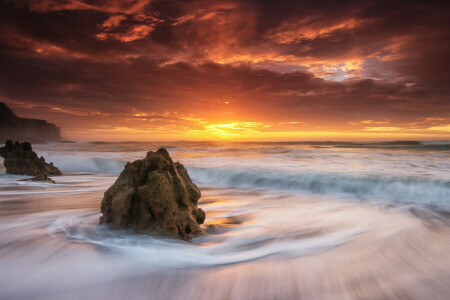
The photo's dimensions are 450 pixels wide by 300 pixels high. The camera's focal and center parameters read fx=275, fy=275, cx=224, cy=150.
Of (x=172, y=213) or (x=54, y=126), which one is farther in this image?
(x=54, y=126)

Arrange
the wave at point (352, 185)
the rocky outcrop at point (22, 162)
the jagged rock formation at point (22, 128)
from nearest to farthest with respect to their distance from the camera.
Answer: the wave at point (352, 185), the rocky outcrop at point (22, 162), the jagged rock formation at point (22, 128)

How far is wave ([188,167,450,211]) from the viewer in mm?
6832

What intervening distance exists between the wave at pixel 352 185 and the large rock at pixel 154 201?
208 inches

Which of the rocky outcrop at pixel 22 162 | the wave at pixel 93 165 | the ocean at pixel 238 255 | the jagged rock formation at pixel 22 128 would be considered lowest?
the wave at pixel 93 165

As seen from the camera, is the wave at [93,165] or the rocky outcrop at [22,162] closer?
the rocky outcrop at [22,162]

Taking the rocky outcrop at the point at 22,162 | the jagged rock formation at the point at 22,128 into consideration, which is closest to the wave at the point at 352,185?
the rocky outcrop at the point at 22,162

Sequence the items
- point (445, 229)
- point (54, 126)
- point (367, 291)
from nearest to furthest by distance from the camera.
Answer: point (367, 291), point (445, 229), point (54, 126)

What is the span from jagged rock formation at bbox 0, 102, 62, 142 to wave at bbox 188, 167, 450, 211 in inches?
2778

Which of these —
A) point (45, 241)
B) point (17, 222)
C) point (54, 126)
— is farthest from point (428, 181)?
point (54, 126)

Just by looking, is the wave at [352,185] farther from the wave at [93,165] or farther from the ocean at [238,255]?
the wave at [93,165]

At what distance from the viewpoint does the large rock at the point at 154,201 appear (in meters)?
3.22

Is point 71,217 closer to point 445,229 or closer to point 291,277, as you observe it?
point 291,277

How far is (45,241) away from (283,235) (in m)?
2.99

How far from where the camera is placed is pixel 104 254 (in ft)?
9.17
